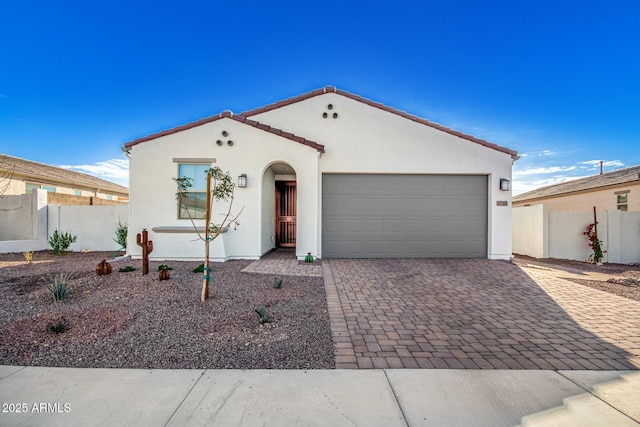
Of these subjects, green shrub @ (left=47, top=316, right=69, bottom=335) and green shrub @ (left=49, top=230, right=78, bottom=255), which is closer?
green shrub @ (left=47, top=316, right=69, bottom=335)

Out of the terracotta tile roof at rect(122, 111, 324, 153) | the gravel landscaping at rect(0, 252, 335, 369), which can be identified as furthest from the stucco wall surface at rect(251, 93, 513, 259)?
the gravel landscaping at rect(0, 252, 335, 369)

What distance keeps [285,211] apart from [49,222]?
363 inches

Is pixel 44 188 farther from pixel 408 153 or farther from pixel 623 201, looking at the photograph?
pixel 623 201

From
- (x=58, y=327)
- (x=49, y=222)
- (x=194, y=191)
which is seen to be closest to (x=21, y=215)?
(x=49, y=222)

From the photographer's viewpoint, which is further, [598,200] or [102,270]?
[598,200]

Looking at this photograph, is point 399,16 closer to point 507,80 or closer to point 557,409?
point 507,80

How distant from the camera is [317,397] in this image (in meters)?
2.35

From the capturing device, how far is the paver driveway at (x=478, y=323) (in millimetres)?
3033

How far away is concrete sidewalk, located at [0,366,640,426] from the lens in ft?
6.89

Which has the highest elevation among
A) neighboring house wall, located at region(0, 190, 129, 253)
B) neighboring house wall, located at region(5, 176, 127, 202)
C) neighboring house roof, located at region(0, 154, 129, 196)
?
neighboring house roof, located at region(0, 154, 129, 196)

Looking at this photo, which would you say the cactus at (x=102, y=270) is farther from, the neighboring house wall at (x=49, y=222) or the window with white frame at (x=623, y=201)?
the window with white frame at (x=623, y=201)

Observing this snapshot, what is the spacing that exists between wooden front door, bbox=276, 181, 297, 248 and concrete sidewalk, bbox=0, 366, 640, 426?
9.35m

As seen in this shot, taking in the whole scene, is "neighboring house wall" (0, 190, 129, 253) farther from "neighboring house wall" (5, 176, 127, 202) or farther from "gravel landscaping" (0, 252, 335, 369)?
"gravel landscaping" (0, 252, 335, 369)

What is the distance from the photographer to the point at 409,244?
30.6ft
